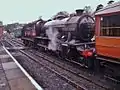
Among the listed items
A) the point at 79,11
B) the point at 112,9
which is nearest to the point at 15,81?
Answer: the point at 112,9

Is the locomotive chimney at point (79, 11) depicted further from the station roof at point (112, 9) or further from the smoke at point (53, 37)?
the station roof at point (112, 9)

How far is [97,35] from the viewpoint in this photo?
10508 mm

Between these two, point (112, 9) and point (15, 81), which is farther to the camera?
point (15, 81)

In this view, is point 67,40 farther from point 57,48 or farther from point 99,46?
point 99,46

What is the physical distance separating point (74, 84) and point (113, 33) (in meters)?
2.69

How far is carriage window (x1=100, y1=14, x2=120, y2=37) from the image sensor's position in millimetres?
9133

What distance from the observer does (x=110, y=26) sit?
961cm

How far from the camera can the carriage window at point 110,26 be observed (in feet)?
30.0

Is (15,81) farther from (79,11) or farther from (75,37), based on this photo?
(79,11)

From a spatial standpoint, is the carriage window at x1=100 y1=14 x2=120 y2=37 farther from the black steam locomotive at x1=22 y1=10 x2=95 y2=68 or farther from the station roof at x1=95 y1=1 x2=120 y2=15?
the black steam locomotive at x1=22 y1=10 x2=95 y2=68

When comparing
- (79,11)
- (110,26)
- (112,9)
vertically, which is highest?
(79,11)

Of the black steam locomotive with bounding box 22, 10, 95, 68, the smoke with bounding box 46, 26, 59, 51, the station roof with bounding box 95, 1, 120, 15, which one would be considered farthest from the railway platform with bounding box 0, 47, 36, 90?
the smoke with bounding box 46, 26, 59, 51

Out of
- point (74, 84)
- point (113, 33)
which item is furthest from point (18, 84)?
point (113, 33)

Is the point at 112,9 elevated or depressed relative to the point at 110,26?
elevated
